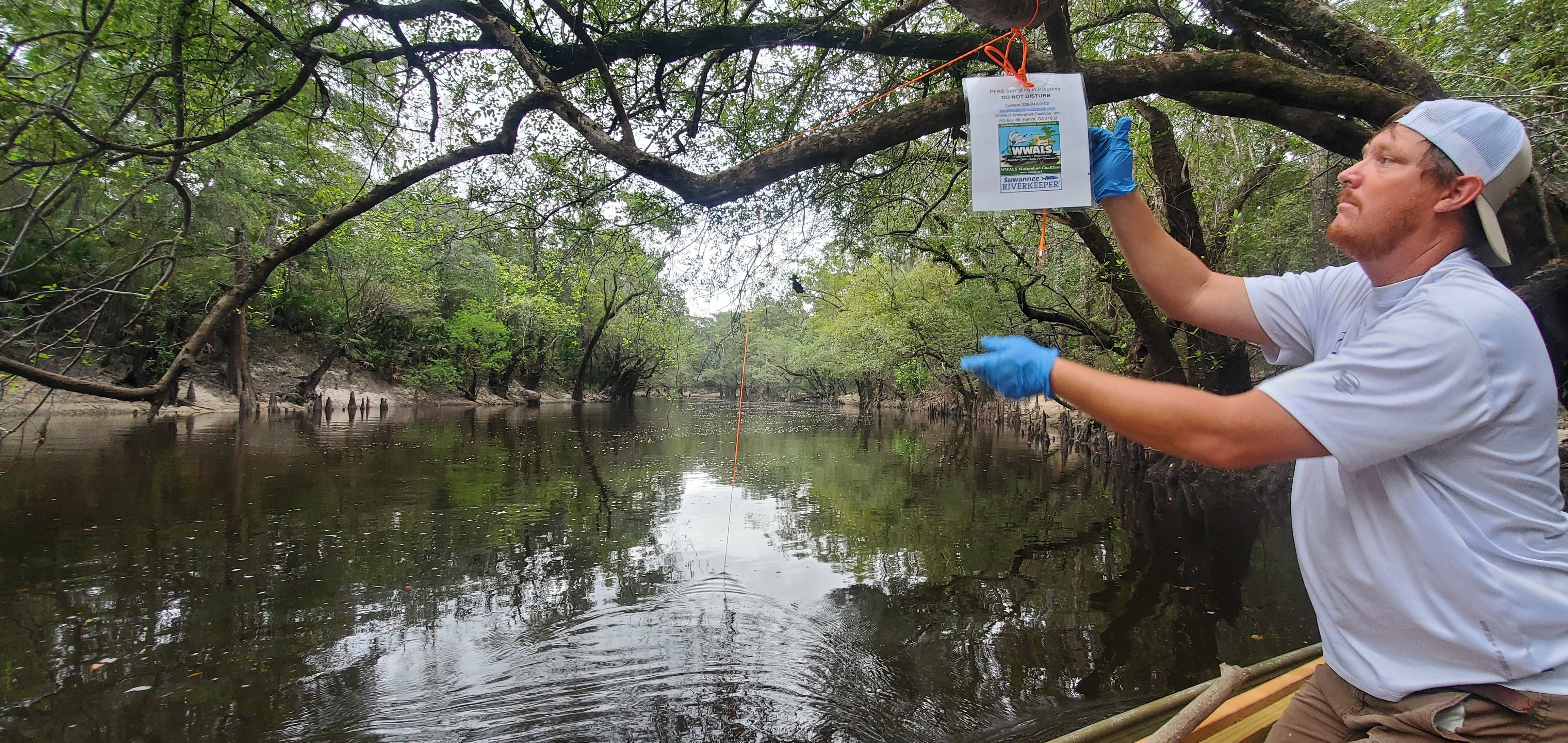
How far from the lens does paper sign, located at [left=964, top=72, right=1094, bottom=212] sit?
2098 mm

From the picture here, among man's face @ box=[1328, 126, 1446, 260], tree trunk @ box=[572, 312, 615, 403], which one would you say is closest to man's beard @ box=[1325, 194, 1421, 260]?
man's face @ box=[1328, 126, 1446, 260]

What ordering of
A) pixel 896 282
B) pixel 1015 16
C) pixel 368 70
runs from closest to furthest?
pixel 1015 16 < pixel 368 70 < pixel 896 282

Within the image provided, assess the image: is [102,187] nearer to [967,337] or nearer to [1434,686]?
[1434,686]

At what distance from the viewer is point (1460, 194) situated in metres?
1.14

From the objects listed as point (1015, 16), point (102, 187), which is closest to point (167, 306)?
point (102, 187)

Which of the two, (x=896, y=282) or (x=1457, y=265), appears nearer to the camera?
(x=1457, y=265)

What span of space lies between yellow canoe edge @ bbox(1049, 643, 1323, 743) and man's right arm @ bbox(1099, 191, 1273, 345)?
3.72 ft

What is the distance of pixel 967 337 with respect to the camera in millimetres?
18234

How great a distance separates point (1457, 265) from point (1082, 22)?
285 inches

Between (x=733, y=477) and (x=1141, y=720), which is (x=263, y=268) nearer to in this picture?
(x=1141, y=720)

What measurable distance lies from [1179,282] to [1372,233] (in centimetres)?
48

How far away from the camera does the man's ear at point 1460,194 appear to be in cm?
112

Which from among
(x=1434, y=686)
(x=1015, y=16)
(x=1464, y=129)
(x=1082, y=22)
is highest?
(x=1082, y=22)

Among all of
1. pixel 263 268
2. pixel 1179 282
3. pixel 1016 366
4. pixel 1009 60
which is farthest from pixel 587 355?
pixel 1016 366
